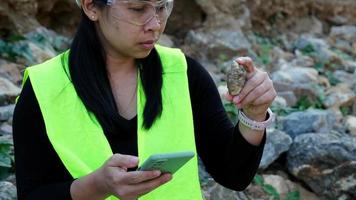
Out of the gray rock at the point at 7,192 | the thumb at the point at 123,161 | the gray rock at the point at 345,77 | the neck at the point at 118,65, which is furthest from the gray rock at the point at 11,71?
the gray rock at the point at 345,77

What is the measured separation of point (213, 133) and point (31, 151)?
581 mm

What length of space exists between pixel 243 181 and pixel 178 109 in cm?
32

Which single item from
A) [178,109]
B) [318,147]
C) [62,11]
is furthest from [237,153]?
[62,11]

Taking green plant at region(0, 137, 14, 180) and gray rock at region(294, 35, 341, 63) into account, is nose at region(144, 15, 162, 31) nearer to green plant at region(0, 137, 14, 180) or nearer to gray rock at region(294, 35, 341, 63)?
green plant at region(0, 137, 14, 180)

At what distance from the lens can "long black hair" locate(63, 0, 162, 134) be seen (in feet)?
7.40

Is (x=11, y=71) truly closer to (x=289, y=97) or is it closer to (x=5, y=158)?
(x=5, y=158)

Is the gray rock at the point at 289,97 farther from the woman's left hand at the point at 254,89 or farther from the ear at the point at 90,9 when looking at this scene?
the woman's left hand at the point at 254,89

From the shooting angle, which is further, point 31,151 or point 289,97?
point 289,97

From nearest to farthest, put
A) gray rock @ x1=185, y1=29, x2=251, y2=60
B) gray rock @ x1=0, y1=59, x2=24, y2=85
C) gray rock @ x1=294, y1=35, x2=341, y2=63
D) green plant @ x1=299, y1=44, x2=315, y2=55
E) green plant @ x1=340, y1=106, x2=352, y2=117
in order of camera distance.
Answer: gray rock @ x1=0, y1=59, x2=24, y2=85, green plant @ x1=340, y1=106, x2=352, y2=117, gray rock @ x1=185, y1=29, x2=251, y2=60, gray rock @ x1=294, y1=35, x2=341, y2=63, green plant @ x1=299, y1=44, x2=315, y2=55

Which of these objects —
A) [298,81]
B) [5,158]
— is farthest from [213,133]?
[298,81]

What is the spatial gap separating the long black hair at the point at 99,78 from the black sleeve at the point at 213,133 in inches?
5.1

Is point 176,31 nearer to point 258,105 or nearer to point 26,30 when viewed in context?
point 26,30

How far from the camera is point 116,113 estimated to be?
227 centimetres

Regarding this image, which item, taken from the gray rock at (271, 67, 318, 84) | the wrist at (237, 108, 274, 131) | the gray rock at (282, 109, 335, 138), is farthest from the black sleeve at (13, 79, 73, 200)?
the gray rock at (271, 67, 318, 84)
